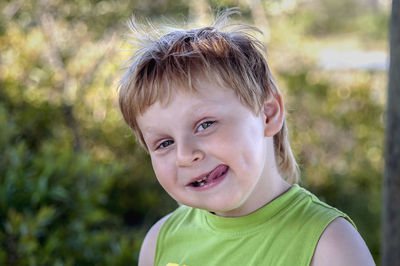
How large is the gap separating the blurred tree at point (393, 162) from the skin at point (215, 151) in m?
1.17

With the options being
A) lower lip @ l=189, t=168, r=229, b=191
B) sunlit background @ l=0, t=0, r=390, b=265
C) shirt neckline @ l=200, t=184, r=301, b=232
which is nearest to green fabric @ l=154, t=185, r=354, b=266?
shirt neckline @ l=200, t=184, r=301, b=232

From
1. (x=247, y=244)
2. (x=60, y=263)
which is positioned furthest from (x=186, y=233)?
(x=60, y=263)

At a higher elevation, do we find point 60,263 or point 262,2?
point 262,2

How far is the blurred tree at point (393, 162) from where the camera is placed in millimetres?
2439

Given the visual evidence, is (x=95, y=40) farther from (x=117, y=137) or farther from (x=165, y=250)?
(x=165, y=250)

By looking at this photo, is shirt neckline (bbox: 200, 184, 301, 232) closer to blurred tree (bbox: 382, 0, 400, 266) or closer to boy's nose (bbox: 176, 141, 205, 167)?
boy's nose (bbox: 176, 141, 205, 167)

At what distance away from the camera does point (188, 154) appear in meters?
1.43

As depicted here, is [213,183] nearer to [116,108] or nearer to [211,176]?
[211,176]

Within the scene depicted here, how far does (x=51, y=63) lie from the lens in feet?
17.1

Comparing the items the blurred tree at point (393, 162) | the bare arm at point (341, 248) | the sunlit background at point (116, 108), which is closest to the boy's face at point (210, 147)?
the bare arm at point (341, 248)

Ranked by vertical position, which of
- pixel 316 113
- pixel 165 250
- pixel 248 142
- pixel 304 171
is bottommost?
pixel 304 171

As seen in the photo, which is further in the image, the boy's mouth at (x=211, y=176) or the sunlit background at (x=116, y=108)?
the sunlit background at (x=116, y=108)

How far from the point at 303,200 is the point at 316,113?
3982 millimetres

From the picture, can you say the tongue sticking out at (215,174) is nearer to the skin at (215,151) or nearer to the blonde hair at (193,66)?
the skin at (215,151)
